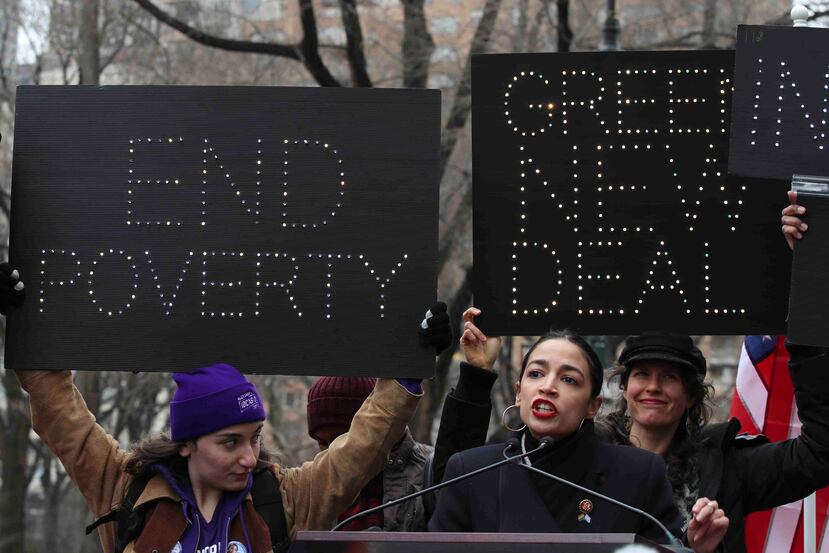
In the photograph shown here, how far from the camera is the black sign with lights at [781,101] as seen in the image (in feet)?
16.1

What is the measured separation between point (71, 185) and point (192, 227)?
0.43 metres

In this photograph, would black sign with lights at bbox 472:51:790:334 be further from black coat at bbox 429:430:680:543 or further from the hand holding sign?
black coat at bbox 429:430:680:543

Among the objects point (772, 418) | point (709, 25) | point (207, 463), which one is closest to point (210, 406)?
point (207, 463)

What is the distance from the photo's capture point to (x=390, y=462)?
17.6 ft

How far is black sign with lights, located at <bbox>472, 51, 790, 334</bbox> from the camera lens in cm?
511

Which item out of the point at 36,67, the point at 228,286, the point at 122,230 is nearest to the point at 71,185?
the point at 122,230

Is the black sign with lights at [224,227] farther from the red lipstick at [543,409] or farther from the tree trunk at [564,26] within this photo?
the tree trunk at [564,26]

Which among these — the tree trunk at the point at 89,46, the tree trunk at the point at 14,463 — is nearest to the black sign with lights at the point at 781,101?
the tree trunk at the point at 89,46

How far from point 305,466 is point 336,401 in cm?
→ 62

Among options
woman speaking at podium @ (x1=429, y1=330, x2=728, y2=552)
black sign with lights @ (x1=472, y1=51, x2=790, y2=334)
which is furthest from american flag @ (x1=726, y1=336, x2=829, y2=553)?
woman speaking at podium @ (x1=429, y1=330, x2=728, y2=552)

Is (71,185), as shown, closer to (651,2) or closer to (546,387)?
(546,387)

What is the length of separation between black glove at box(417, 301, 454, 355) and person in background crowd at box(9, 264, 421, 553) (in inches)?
5.5

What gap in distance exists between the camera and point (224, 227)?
4965 mm

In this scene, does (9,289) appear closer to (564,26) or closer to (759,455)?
(759,455)
